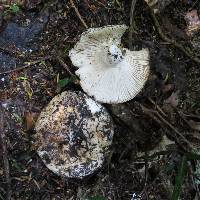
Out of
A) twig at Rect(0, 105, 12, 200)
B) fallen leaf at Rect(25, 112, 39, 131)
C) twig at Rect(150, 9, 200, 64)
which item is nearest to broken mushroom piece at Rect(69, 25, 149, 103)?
twig at Rect(150, 9, 200, 64)

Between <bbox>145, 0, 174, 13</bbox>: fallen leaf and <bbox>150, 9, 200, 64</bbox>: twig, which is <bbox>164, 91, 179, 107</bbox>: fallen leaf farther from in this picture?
<bbox>145, 0, 174, 13</bbox>: fallen leaf

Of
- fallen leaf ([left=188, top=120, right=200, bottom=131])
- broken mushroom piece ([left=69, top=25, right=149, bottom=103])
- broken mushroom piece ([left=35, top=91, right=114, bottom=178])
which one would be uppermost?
broken mushroom piece ([left=69, top=25, right=149, bottom=103])

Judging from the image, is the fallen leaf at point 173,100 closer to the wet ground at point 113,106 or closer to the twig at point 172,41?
the wet ground at point 113,106

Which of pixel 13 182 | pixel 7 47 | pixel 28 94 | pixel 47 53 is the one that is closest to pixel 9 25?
pixel 7 47

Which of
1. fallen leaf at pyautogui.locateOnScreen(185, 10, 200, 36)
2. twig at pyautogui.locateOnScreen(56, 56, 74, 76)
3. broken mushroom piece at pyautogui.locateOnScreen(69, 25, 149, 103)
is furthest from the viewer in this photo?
fallen leaf at pyautogui.locateOnScreen(185, 10, 200, 36)

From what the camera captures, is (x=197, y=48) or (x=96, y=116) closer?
(x=96, y=116)

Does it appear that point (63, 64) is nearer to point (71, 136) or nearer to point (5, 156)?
point (71, 136)

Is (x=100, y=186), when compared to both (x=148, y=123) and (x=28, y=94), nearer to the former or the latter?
(x=148, y=123)

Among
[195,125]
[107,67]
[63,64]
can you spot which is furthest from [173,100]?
[63,64]
